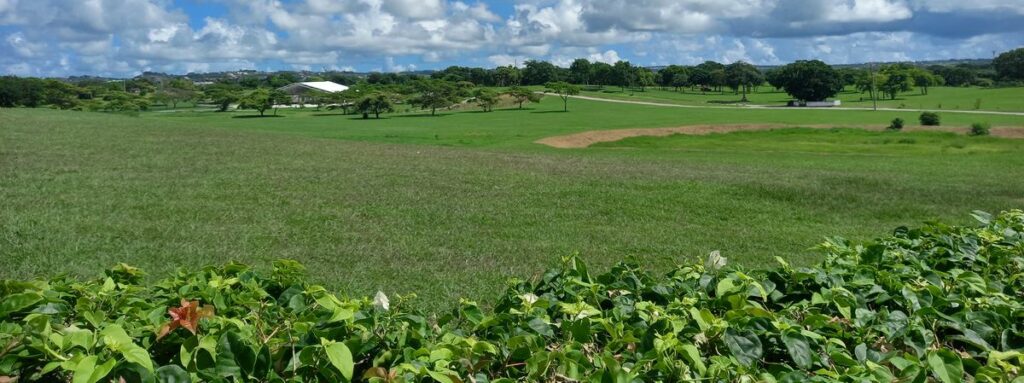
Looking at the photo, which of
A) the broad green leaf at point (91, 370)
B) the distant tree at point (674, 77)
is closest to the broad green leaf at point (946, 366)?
the broad green leaf at point (91, 370)

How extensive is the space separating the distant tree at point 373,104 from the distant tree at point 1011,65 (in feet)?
330

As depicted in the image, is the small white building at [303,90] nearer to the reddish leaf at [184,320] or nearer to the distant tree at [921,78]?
the distant tree at [921,78]

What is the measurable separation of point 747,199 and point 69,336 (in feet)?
34.5

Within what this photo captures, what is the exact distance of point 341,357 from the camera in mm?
1580

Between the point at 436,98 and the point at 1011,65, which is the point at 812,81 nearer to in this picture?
the point at 1011,65

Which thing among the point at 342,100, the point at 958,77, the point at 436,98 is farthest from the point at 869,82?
the point at 342,100

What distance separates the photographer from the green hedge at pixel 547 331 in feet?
5.41

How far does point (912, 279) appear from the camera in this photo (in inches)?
107

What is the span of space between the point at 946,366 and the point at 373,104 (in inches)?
2691

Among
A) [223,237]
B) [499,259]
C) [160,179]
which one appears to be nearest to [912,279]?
[499,259]

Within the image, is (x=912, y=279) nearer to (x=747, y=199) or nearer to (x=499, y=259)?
(x=499, y=259)

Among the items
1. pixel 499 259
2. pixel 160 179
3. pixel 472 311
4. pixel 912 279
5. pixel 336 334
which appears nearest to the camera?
pixel 336 334

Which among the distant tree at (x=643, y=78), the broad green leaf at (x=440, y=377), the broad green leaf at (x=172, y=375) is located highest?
the distant tree at (x=643, y=78)

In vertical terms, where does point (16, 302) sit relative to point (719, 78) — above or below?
below
